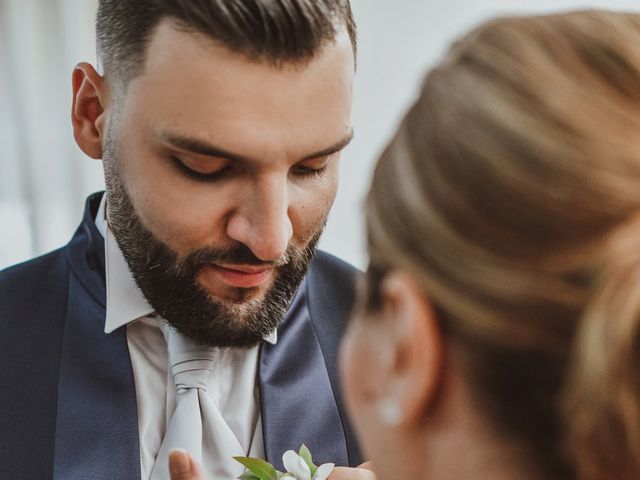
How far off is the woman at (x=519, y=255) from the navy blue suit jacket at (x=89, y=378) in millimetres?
637

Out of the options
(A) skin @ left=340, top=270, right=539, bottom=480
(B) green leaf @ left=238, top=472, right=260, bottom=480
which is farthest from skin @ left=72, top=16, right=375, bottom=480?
(A) skin @ left=340, top=270, right=539, bottom=480

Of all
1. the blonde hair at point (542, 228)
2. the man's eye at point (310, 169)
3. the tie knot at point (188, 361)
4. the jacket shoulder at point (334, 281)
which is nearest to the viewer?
the blonde hair at point (542, 228)

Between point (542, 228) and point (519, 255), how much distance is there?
0.08ft

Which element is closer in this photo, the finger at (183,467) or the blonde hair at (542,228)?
the blonde hair at (542,228)

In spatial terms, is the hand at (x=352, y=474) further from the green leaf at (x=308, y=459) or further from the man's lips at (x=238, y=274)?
the man's lips at (x=238, y=274)

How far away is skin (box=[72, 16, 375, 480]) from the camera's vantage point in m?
1.06

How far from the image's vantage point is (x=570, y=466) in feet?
1.98

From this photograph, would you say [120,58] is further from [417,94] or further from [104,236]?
[417,94]

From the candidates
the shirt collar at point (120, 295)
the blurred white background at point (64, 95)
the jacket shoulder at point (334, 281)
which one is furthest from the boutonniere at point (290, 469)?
the blurred white background at point (64, 95)

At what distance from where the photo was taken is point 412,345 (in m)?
0.63

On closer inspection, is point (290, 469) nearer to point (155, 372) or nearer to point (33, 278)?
point (155, 372)

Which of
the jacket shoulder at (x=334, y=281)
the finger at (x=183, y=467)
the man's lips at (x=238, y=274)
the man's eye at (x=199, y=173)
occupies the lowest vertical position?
the jacket shoulder at (x=334, y=281)

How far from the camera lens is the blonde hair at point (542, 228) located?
572 millimetres

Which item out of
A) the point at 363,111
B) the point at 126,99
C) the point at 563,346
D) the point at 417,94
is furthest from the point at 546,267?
the point at 363,111
